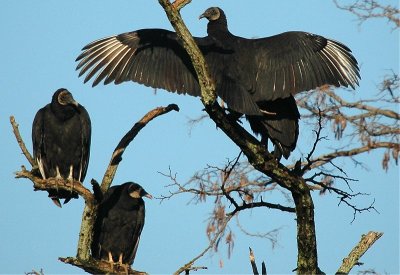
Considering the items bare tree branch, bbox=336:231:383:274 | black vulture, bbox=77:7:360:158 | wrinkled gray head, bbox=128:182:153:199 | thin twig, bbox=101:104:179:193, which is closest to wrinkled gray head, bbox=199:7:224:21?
black vulture, bbox=77:7:360:158

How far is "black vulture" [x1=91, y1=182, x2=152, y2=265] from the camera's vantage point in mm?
6126

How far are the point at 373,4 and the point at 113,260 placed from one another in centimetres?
473

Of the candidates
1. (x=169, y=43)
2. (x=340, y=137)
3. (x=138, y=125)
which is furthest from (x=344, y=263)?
(x=340, y=137)

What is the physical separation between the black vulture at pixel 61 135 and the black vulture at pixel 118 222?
310mm

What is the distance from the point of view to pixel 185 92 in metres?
5.59

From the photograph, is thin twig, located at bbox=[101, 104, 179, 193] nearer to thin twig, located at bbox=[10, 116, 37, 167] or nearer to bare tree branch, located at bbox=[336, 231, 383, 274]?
thin twig, located at bbox=[10, 116, 37, 167]

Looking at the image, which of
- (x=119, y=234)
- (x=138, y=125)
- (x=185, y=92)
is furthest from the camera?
(x=119, y=234)

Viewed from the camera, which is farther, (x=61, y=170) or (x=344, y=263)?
(x=61, y=170)

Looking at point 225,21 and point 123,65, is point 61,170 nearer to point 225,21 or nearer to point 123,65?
point 123,65

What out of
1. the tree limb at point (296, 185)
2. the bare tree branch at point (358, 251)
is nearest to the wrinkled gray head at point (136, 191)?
the tree limb at point (296, 185)

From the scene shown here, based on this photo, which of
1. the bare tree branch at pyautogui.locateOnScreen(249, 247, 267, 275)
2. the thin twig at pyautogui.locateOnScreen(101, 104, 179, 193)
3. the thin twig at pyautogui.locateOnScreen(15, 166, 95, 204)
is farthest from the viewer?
the thin twig at pyautogui.locateOnScreen(101, 104, 179, 193)

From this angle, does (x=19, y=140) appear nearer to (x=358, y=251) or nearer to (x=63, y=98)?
(x=63, y=98)

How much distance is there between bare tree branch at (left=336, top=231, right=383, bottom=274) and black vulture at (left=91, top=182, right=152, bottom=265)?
184cm

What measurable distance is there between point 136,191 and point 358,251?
1921 mm
